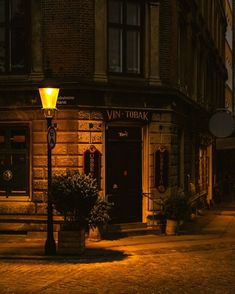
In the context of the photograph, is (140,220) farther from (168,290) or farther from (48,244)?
(168,290)

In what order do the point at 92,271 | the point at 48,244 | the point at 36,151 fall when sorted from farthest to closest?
1. the point at 36,151
2. the point at 48,244
3. the point at 92,271

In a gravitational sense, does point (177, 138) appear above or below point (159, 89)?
below

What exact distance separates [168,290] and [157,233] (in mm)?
7491

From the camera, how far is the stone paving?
35.1ft

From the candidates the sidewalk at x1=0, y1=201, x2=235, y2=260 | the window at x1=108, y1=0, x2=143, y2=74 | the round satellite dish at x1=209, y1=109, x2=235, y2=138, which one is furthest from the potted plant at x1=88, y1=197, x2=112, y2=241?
the round satellite dish at x1=209, y1=109, x2=235, y2=138

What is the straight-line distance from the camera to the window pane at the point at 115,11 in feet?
59.7

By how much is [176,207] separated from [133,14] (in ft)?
20.2

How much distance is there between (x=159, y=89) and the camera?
18266 mm

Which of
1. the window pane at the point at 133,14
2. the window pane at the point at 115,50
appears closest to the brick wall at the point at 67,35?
the window pane at the point at 115,50

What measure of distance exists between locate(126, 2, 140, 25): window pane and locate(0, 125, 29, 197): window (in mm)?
4720

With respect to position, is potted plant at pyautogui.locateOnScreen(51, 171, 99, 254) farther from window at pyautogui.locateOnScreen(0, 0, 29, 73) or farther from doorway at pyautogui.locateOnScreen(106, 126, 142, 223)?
window at pyautogui.locateOnScreen(0, 0, 29, 73)

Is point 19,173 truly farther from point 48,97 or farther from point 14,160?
point 48,97

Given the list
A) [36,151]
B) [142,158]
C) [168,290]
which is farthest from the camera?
[142,158]

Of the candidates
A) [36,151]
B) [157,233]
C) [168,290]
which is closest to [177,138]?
[157,233]
